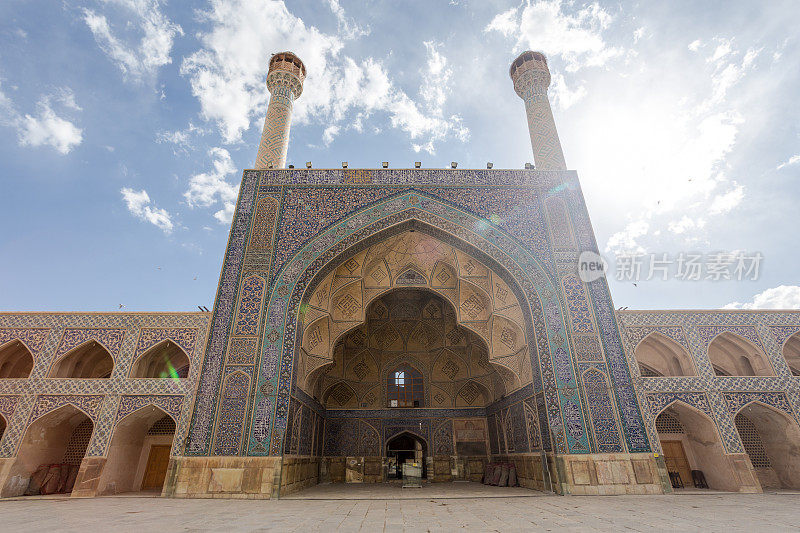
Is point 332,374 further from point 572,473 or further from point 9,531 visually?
point 9,531

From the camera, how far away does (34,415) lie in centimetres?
873

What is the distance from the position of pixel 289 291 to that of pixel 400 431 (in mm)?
6576

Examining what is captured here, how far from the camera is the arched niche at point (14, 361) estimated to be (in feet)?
32.9

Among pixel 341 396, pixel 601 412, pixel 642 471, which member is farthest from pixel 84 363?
pixel 642 471

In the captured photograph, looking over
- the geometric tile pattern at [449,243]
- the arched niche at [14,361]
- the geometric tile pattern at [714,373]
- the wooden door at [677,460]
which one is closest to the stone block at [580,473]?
the geometric tile pattern at [449,243]

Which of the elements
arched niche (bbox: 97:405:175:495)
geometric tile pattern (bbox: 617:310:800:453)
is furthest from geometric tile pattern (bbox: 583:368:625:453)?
arched niche (bbox: 97:405:175:495)

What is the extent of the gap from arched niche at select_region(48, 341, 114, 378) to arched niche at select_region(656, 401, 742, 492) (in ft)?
44.5

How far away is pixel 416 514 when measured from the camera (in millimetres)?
5305

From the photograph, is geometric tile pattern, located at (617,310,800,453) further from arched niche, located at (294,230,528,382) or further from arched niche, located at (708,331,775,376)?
arched niche, located at (294,230,528,382)

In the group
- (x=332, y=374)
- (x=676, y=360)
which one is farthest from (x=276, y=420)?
(x=676, y=360)

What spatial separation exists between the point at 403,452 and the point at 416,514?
326 inches

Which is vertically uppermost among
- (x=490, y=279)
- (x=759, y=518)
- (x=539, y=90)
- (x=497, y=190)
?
(x=539, y=90)

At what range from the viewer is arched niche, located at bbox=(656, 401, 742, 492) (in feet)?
27.9

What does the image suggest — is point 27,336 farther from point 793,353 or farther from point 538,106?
point 793,353
